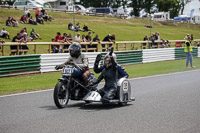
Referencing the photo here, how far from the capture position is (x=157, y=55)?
2956 centimetres

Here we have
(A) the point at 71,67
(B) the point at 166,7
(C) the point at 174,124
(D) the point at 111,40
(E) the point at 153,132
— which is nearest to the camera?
(E) the point at 153,132

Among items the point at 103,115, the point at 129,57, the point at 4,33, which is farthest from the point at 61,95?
the point at 4,33

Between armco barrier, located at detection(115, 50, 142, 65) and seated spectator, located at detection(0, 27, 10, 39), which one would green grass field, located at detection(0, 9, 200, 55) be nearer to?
seated spectator, located at detection(0, 27, 10, 39)

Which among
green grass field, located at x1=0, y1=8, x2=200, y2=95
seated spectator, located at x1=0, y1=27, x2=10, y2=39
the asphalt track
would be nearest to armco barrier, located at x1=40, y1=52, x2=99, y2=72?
green grass field, located at x1=0, y1=8, x2=200, y2=95

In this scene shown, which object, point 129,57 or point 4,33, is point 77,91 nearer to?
point 129,57

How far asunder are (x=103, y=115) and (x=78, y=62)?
208 cm

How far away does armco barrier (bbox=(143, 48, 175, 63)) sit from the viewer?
92.3ft

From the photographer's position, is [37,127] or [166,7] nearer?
[37,127]

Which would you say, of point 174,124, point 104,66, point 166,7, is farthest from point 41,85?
point 166,7

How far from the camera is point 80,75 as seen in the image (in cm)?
987

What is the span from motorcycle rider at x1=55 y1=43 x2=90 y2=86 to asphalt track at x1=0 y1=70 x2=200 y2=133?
29.3 inches

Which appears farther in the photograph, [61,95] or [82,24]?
[82,24]

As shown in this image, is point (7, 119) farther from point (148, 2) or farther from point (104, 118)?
point (148, 2)

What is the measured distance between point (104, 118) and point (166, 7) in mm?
91039
